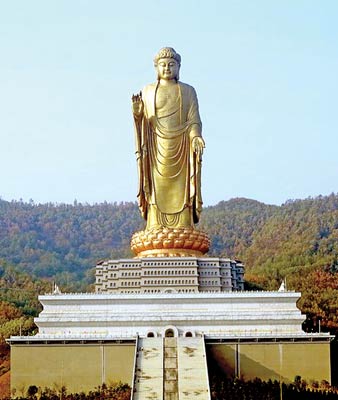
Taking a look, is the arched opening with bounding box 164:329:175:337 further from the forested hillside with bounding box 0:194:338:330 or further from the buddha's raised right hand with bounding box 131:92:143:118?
the forested hillside with bounding box 0:194:338:330

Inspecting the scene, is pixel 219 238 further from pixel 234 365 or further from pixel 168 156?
pixel 234 365

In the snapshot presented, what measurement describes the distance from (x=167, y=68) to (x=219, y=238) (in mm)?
29983

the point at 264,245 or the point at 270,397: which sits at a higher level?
the point at 264,245

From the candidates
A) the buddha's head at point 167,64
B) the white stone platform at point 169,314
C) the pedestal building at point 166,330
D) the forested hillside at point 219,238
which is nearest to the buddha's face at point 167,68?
the buddha's head at point 167,64

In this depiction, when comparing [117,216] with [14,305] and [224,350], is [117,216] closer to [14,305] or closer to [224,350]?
[14,305]

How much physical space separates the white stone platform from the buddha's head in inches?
260

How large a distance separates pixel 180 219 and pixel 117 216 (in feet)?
128

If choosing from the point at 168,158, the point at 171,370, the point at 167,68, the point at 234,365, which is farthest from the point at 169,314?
the point at 167,68

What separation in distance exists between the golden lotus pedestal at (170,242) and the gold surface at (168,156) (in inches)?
21.8

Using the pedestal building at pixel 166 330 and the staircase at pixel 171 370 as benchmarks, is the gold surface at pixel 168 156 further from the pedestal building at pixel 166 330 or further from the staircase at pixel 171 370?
the staircase at pixel 171 370

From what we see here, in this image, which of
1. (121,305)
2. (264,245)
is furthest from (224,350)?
(264,245)

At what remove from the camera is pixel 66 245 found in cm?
6256

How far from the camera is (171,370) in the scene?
72.1 feet

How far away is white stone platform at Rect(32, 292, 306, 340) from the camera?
25.0 metres
